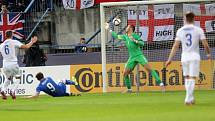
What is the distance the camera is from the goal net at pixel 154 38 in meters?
25.6

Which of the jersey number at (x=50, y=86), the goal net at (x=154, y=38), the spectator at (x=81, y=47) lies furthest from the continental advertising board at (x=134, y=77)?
the jersey number at (x=50, y=86)

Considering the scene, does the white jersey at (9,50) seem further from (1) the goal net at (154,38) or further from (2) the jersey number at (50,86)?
(1) the goal net at (154,38)

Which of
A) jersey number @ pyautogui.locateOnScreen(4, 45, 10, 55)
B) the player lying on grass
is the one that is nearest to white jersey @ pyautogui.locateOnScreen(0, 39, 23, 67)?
jersey number @ pyautogui.locateOnScreen(4, 45, 10, 55)

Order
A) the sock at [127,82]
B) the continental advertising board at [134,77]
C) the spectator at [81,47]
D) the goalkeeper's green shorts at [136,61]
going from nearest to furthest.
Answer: the goalkeeper's green shorts at [136,61] < the sock at [127,82] < the continental advertising board at [134,77] < the spectator at [81,47]

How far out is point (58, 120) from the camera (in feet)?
42.3

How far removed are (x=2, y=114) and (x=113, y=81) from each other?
11454mm

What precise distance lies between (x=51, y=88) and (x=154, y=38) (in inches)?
287

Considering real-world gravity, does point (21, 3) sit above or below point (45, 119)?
above

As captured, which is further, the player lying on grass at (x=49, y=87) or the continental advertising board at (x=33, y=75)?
the continental advertising board at (x=33, y=75)

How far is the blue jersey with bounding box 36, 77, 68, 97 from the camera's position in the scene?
69.3ft

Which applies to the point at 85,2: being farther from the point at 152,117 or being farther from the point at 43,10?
the point at 152,117

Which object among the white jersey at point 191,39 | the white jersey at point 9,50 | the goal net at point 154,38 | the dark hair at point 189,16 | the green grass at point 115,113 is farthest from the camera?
the goal net at point 154,38

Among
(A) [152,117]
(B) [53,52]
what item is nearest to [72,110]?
(A) [152,117]

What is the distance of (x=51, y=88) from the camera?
70.4ft
